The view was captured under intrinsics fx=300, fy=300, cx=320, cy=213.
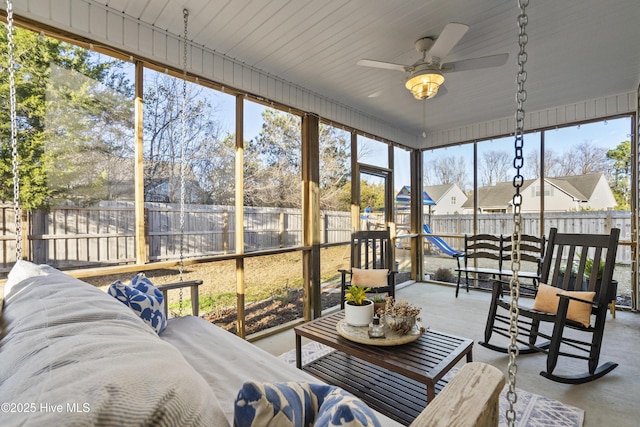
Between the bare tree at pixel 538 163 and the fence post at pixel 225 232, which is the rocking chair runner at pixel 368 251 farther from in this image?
the bare tree at pixel 538 163

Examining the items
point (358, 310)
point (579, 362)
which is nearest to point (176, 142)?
point (358, 310)

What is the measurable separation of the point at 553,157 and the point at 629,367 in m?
3.06

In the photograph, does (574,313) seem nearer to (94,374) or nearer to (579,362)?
(579,362)

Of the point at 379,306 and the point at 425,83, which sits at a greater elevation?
the point at 425,83

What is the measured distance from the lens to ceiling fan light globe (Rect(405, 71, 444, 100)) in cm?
254

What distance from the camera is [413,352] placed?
1.91m

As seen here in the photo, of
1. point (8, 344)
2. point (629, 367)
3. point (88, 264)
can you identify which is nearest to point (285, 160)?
point (88, 264)

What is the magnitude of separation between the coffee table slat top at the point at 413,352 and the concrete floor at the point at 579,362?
0.76m

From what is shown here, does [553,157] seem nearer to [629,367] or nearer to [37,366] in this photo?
[629,367]

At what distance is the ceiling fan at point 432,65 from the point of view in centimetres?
233

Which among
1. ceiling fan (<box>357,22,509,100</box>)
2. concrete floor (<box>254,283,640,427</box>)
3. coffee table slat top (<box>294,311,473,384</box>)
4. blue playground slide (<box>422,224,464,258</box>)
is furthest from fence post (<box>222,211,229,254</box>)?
blue playground slide (<box>422,224,464,258</box>)

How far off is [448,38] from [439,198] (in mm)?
3764

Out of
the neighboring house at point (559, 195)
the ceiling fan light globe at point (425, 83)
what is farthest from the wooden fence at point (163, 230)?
the ceiling fan light globe at point (425, 83)

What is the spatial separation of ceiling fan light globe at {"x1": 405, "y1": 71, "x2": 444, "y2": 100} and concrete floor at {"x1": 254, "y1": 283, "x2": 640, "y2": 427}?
240 cm
